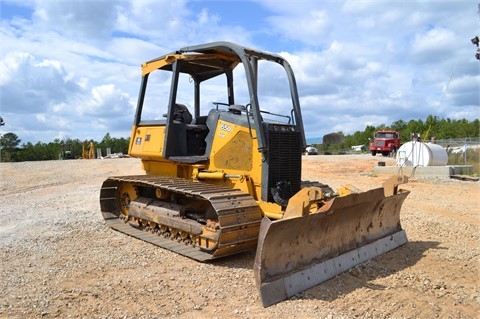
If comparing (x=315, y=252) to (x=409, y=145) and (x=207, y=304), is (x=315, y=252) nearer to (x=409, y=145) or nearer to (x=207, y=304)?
(x=207, y=304)

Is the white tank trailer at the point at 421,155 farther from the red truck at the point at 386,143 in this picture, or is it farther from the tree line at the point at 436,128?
the tree line at the point at 436,128

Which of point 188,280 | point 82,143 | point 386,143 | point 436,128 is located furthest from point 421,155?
point 436,128

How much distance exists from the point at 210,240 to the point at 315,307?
2.09 m

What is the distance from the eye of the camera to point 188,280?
554 cm

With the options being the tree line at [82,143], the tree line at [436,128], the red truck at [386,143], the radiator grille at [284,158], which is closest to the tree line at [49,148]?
the tree line at [82,143]

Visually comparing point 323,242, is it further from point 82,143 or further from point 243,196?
point 82,143

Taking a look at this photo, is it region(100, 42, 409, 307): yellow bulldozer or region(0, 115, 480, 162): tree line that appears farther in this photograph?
region(0, 115, 480, 162): tree line

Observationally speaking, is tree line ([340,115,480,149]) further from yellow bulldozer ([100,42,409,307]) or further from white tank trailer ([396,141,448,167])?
yellow bulldozer ([100,42,409,307])

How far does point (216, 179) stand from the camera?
23.8ft

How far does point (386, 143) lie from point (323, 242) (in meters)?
34.5

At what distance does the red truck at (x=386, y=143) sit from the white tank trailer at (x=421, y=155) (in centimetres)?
1865

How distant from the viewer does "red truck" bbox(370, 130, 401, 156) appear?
126 feet

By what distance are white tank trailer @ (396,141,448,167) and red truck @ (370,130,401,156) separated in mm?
18650

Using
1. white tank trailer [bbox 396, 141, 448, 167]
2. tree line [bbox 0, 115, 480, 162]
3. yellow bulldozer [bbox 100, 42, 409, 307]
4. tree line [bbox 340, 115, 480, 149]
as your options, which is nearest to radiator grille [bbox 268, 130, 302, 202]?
yellow bulldozer [bbox 100, 42, 409, 307]
